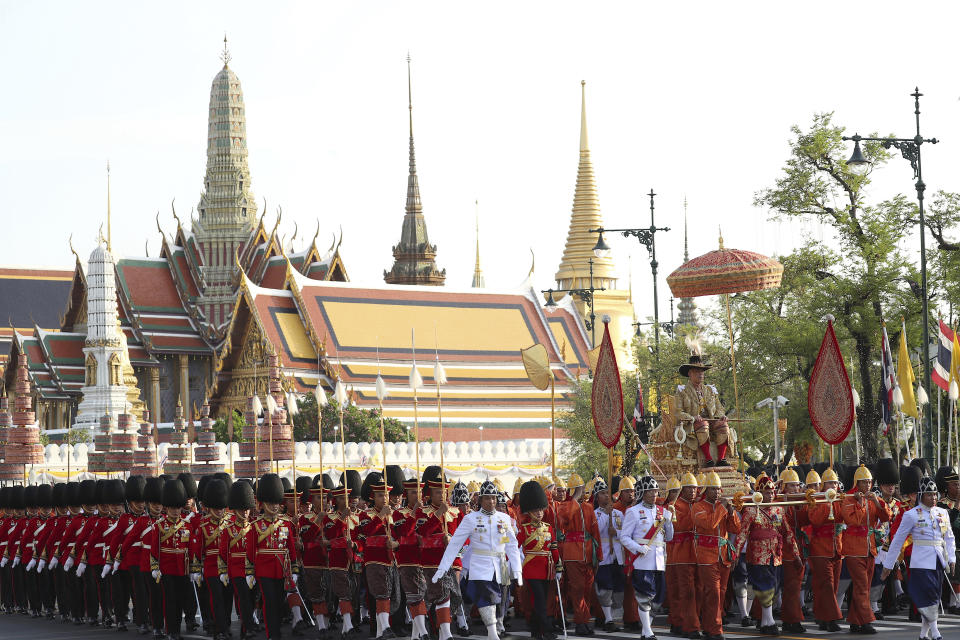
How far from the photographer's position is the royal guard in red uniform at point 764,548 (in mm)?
14289

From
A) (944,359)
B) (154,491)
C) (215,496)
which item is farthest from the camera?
(944,359)

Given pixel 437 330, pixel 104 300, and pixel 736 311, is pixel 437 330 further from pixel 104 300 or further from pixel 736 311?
pixel 736 311

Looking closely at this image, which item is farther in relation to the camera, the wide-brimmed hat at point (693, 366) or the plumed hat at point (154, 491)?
the wide-brimmed hat at point (693, 366)

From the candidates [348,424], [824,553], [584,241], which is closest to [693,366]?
[824,553]

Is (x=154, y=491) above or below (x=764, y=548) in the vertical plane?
above

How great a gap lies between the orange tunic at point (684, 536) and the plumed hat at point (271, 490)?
3.74 meters

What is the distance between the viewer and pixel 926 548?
42.5ft

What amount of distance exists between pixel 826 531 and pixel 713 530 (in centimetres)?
129

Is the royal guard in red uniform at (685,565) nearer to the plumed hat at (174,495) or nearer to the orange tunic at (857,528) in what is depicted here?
the orange tunic at (857,528)

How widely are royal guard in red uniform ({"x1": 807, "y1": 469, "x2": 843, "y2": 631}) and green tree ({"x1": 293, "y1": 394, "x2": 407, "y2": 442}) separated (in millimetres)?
30498

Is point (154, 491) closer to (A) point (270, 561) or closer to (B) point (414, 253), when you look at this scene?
(A) point (270, 561)

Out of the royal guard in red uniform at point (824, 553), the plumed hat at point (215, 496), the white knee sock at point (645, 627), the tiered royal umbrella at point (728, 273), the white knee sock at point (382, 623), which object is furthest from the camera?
the tiered royal umbrella at point (728, 273)

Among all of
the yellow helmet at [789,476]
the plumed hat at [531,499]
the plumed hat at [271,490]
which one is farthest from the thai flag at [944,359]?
the plumed hat at [271,490]

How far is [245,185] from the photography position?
6781 cm
